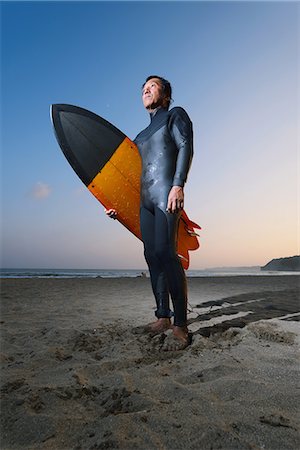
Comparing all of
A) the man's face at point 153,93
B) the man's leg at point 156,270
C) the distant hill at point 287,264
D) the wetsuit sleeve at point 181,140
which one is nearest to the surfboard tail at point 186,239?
the man's leg at point 156,270

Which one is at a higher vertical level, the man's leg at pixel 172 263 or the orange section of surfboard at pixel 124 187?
the orange section of surfboard at pixel 124 187

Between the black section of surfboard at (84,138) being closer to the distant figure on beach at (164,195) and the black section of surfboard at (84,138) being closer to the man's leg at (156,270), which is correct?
the distant figure on beach at (164,195)

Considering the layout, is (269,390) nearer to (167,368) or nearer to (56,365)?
(167,368)

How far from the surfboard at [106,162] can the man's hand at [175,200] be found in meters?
0.55

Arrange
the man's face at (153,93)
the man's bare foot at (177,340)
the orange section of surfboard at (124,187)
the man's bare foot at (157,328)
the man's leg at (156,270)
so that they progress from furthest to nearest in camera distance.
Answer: the orange section of surfboard at (124,187) → the man's face at (153,93) → the man's leg at (156,270) → the man's bare foot at (157,328) → the man's bare foot at (177,340)

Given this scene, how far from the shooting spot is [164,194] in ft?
8.98

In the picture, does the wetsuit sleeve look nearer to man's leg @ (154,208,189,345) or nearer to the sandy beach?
man's leg @ (154,208,189,345)

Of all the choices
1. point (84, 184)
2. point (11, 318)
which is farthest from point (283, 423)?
point (11, 318)

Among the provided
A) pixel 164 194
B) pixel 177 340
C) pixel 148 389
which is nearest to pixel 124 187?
pixel 164 194

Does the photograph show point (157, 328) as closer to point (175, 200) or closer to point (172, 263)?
point (172, 263)

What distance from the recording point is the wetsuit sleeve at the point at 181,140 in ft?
8.77

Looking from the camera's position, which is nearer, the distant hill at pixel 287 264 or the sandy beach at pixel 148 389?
the sandy beach at pixel 148 389

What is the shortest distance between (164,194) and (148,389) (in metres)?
1.65

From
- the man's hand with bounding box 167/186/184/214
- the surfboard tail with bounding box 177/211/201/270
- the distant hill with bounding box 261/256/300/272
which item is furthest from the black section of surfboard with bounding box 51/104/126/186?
the distant hill with bounding box 261/256/300/272
